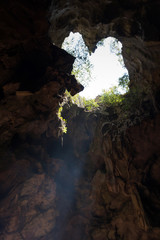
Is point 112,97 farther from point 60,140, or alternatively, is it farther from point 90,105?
point 60,140

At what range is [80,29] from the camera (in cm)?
1219

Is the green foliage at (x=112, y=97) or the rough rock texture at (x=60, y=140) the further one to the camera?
the green foliage at (x=112, y=97)

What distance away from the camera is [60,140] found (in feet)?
44.0

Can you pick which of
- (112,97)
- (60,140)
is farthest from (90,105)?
(60,140)

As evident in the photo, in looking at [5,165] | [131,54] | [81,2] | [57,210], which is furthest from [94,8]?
[57,210]

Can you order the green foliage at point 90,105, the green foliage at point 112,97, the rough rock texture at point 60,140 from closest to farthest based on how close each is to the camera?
the rough rock texture at point 60,140 → the green foliage at point 112,97 → the green foliage at point 90,105

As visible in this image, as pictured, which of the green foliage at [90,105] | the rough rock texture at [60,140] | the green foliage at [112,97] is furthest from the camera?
the green foliage at [90,105]

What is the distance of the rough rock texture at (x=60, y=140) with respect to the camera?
8.25 meters

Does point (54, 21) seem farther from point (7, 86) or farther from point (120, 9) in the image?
point (7, 86)

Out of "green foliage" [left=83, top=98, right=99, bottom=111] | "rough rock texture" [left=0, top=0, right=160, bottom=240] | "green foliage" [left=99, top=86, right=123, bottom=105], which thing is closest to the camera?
"rough rock texture" [left=0, top=0, right=160, bottom=240]

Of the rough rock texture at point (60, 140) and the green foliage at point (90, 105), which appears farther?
the green foliage at point (90, 105)

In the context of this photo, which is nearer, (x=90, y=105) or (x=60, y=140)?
(x=60, y=140)

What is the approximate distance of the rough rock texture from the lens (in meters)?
8.25

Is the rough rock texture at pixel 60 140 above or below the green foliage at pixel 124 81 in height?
below
